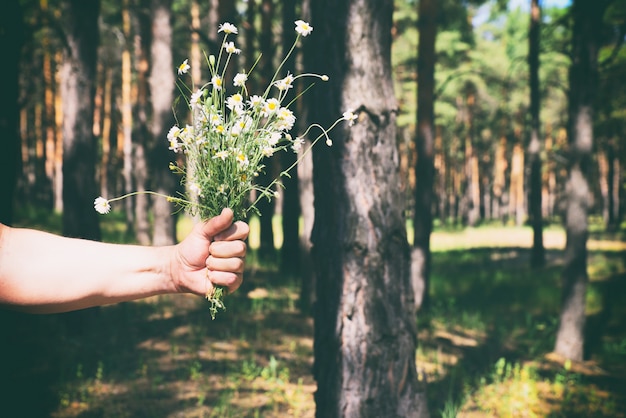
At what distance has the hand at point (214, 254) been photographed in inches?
77.0

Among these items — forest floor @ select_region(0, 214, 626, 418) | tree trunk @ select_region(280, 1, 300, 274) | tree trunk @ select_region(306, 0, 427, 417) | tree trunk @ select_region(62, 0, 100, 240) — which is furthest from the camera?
tree trunk @ select_region(280, 1, 300, 274)

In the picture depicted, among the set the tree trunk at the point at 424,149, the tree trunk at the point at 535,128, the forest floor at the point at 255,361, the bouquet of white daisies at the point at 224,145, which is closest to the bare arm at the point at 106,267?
the bouquet of white daisies at the point at 224,145

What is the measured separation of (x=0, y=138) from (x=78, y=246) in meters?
3.93

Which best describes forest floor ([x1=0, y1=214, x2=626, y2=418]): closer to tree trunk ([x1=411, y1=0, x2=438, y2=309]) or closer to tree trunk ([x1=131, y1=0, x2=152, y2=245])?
tree trunk ([x1=411, y1=0, x2=438, y2=309])

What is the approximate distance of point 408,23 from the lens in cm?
2412

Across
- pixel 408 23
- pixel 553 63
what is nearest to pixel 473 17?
pixel 553 63

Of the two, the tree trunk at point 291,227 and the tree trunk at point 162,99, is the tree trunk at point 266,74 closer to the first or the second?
the tree trunk at point 291,227

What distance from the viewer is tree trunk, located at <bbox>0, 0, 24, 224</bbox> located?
509 cm

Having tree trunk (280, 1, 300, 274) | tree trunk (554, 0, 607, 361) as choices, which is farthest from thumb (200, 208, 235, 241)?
tree trunk (280, 1, 300, 274)

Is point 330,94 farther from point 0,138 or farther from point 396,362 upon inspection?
Result: point 0,138

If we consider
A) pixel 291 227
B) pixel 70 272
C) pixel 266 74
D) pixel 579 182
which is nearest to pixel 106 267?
pixel 70 272

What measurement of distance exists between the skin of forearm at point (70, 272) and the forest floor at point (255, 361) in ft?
9.32

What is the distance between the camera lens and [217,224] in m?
1.92

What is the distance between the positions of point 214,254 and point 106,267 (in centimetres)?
47
